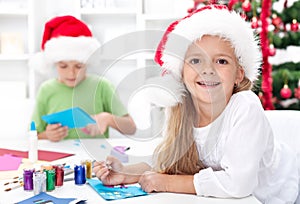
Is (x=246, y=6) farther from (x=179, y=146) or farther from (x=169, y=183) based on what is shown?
(x=169, y=183)

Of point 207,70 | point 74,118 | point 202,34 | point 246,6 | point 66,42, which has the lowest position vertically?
point 74,118

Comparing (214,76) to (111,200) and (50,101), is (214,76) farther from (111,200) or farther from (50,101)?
(50,101)

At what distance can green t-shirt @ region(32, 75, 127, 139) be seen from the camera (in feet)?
5.15

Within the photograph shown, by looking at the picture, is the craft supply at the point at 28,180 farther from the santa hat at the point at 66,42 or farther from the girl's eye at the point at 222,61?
the santa hat at the point at 66,42

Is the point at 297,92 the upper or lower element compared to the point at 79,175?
upper

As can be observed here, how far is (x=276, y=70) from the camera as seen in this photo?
11.2ft

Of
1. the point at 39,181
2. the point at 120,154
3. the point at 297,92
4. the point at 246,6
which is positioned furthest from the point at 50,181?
the point at 297,92

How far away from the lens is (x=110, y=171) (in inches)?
57.2

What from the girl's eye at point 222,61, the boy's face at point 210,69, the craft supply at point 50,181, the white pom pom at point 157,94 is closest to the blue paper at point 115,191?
the craft supply at point 50,181

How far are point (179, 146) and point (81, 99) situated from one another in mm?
364

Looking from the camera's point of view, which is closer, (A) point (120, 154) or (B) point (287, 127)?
(A) point (120, 154)

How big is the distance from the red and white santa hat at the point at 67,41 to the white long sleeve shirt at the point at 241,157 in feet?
3.44

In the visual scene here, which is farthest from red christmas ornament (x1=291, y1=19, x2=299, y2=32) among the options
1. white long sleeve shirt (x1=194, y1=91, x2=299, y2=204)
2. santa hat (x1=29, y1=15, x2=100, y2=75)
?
white long sleeve shirt (x1=194, y1=91, x2=299, y2=204)

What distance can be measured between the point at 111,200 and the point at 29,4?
2.65 m
